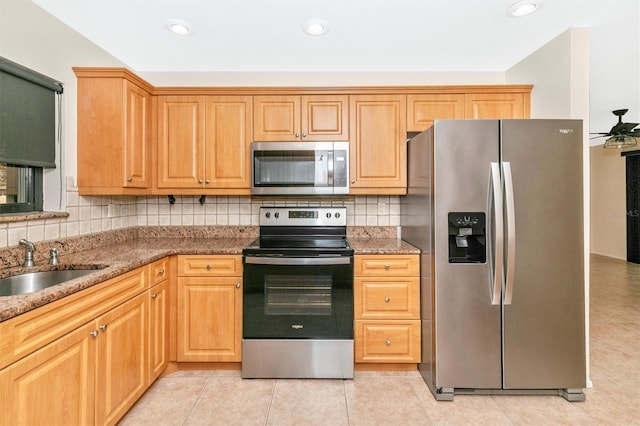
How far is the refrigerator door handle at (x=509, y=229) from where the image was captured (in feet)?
6.53

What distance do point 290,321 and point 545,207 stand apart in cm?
183

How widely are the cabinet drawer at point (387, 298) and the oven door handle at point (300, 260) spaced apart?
0.21m

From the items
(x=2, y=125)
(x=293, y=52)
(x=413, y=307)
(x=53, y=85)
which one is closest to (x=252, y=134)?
(x=293, y=52)

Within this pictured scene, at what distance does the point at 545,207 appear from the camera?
2053 millimetres

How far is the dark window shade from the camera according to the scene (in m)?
1.84

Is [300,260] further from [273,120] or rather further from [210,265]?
[273,120]

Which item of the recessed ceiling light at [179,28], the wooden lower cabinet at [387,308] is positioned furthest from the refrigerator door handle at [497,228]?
the recessed ceiling light at [179,28]

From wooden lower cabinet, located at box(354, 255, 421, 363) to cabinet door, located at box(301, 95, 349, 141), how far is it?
103 centimetres

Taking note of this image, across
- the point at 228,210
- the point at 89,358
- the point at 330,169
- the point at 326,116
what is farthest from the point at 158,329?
the point at 326,116

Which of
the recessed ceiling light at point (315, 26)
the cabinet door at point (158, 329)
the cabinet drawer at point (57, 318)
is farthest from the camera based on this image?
the recessed ceiling light at point (315, 26)

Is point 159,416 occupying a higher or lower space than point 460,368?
lower

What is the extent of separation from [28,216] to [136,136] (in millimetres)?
871

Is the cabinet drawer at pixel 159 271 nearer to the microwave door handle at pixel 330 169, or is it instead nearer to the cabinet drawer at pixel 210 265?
the cabinet drawer at pixel 210 265

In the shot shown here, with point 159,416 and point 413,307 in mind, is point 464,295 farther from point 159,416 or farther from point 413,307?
point 159,416
